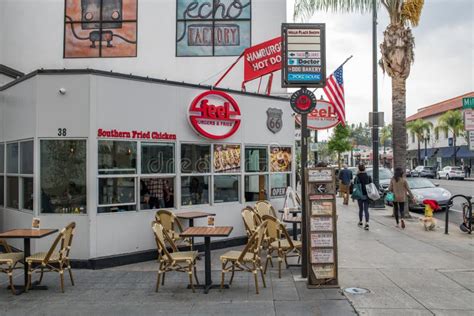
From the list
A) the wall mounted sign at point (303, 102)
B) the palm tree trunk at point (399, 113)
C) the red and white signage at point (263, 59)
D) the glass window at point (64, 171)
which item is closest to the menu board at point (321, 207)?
the wall mounted sign at point (303, 102)

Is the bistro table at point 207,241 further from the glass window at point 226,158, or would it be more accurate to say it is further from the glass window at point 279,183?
the glass window at point 279,183

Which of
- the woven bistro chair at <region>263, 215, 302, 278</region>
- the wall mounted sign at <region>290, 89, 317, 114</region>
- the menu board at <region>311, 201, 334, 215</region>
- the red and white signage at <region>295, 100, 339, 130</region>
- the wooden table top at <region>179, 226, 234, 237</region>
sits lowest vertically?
the woven bistro chair at <region>263, 215, 302, 278</region>

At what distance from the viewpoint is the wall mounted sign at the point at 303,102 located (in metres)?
7.02

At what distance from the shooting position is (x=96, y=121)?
7.98m

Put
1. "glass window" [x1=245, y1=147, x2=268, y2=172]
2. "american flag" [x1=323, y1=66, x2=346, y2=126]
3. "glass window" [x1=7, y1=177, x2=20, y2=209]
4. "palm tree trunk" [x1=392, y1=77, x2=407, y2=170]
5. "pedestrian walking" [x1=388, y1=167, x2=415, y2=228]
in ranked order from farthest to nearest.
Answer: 1. "palm tree trunk" [x1=392, y1=77, x2=407, y2=170]
2. "american flag" [x1=323, y1=66, x2=346, y2=126]
3. "pedestrian walking" [x1=388, y1=167, x2=415, y2=228]
4. "glass window" [x1=245, y1=147, x2=268, y2=172]
5. "glass window" [x1=7, y1=177, x2=20, y2=209]

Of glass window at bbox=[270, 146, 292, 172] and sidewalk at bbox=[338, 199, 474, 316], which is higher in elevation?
glass window at bbox=[270, 146, 292, 172]

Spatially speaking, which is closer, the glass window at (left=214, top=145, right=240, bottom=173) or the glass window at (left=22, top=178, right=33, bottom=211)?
the glass window at (left=22, top=178, right=33, bottom=211)

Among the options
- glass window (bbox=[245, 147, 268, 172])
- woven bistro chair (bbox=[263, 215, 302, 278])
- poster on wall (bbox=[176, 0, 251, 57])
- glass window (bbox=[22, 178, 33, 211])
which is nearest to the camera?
woven bistro chair (bbox=[263, 215, 302, 278])

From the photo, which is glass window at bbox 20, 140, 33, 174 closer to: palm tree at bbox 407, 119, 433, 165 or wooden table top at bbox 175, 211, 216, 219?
wooden table top at bbox 175, 211, 216, 219

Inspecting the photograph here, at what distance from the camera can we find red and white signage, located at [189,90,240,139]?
9234mm

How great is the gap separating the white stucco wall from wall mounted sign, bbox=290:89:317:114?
7358mm

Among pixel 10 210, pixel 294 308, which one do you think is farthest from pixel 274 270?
pixel 10 210

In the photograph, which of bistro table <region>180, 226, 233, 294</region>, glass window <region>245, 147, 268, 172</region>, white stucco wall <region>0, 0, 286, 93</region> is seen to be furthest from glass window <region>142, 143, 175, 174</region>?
white stucco wall <region>0, 0, 286, 93</region>

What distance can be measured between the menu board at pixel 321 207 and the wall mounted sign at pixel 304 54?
6.42 feet
